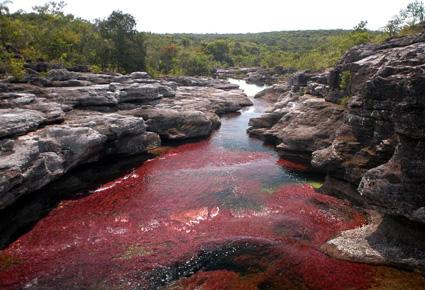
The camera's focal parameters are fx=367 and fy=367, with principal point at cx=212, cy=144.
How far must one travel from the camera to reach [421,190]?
21.0 m

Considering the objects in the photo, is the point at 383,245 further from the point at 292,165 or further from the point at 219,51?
the point at 219,51

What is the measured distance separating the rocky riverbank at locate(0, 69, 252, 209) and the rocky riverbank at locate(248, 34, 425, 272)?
1492cm

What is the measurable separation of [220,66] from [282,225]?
5276 inches

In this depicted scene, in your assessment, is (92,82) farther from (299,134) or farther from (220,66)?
(220,66)

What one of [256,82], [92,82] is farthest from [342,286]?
[256,82]

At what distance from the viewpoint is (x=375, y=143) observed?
2916 centimetres

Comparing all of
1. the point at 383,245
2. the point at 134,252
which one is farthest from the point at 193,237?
the point at 383,245

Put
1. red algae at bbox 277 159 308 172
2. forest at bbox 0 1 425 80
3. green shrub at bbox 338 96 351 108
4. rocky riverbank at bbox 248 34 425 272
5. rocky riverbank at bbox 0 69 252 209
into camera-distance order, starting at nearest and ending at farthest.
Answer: rocky riverbank at bbox 248 34 425 272
rocky riverbank at bbox 0 69 252 209
red algae at bbox 277 159 308 172
green shrub at bbox 338 96 351 108
forest at bbox 0 1 425 80

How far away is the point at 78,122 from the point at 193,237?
1770cm

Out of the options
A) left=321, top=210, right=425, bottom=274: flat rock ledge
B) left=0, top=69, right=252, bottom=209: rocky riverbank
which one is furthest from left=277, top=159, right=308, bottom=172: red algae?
left=321, top=210, right=425, bottom=274: flat rock ledge

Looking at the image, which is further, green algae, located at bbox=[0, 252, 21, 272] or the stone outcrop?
the stone outcrop

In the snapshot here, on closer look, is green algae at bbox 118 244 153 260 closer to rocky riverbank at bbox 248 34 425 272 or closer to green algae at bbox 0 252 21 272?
green algae at bbox 0 252 21 272

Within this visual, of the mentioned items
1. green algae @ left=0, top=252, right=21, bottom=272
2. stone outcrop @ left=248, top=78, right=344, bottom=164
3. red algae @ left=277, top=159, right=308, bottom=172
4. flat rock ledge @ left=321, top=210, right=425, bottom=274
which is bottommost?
green algae @ left=0, top=252, right=21, bottom=272

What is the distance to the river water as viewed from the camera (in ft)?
65.1
